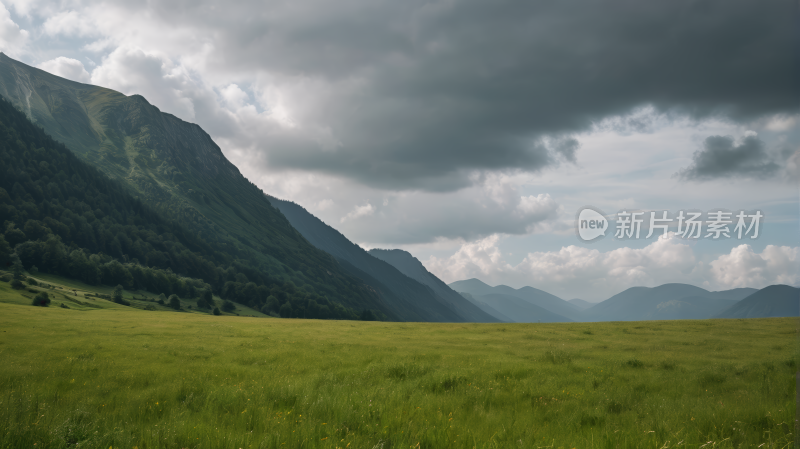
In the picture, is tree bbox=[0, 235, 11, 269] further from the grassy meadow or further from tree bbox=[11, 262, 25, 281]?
the grassy meadow

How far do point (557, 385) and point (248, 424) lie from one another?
1149 cm

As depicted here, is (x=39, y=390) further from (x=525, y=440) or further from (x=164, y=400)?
(x=525, y=440)

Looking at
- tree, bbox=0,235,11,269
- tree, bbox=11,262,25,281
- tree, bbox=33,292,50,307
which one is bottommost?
tree, bbox=33,292,50,307

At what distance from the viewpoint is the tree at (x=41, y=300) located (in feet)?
372

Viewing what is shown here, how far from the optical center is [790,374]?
16141mm

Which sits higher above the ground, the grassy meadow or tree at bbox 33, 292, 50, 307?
the grassy meadow

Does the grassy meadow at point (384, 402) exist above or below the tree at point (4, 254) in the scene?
above

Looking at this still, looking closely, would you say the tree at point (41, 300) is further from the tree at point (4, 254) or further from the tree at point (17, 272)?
the tree at point (4, 254)

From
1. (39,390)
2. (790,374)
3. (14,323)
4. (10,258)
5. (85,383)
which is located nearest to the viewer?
(39,390)

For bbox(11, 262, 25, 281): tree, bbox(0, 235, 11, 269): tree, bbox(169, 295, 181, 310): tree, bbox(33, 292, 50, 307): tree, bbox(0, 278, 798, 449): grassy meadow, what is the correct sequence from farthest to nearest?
bbox(169, 295, 181, 310): tree
bbox(0, 235, 11, 269): tree
bbox(11, 262, 25, 281): tree
bbox(33, 292, 50, 307): tree
bbox(0, 278, 798, 449): grassy meadow

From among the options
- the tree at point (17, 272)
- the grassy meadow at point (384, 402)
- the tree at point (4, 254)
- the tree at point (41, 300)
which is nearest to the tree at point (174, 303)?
the tree at point (17, 272)

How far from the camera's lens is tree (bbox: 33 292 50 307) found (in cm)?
11352

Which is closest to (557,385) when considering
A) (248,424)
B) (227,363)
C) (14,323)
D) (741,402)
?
(741,402)

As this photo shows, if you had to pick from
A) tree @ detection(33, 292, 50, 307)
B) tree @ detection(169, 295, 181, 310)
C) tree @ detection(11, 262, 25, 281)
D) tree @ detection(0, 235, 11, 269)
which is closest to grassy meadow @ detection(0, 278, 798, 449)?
tree @ detection(33, 292, 50, 307)
